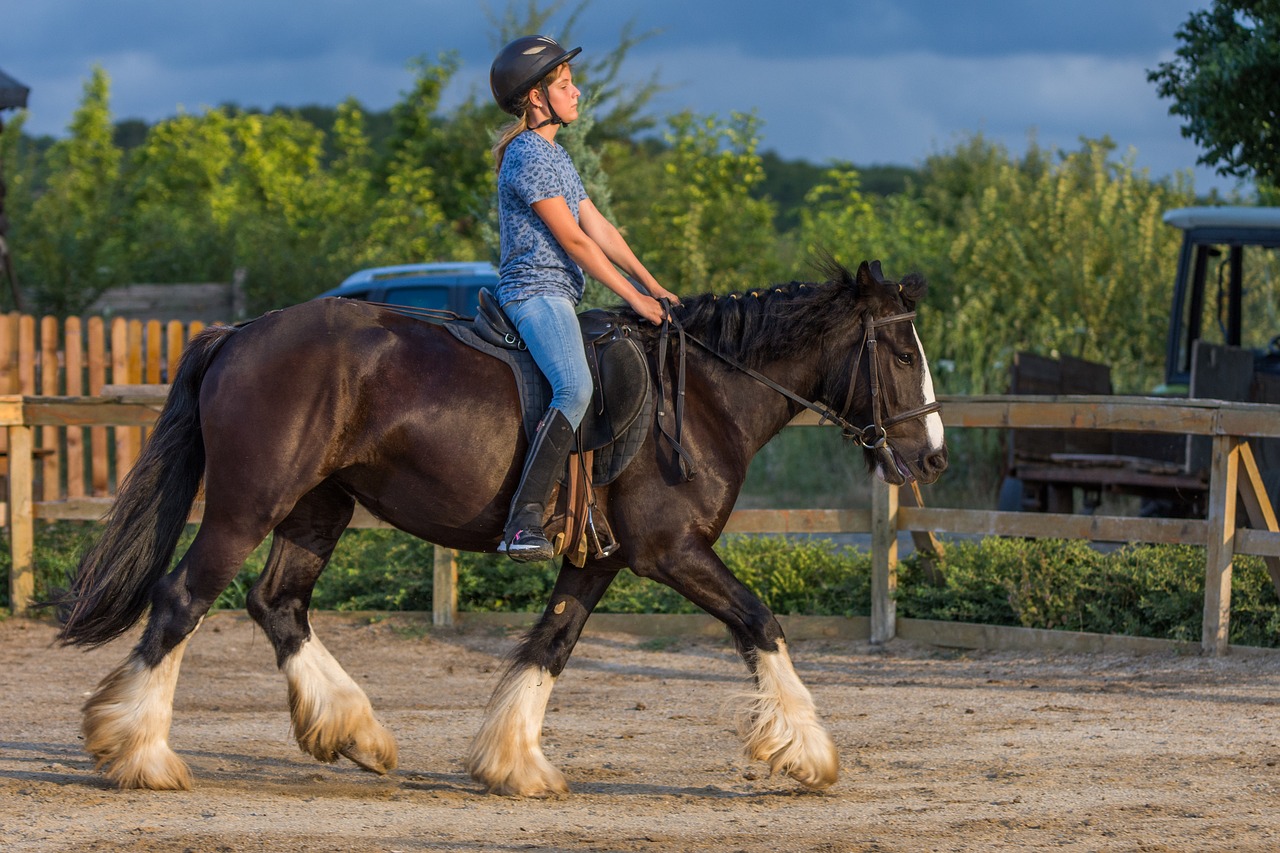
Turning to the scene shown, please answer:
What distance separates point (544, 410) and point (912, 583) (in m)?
4.39

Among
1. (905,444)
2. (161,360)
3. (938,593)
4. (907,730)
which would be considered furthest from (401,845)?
(161,360)

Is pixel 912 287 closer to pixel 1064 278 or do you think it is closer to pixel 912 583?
pixel 912 583

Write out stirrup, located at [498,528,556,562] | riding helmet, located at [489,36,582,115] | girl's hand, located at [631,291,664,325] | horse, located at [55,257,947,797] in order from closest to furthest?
stirrup, located at [498,528,556,562]
horse, located at [55,257,947,797]
riding helmet, located at [489,36,582,115]
girl's hand, located at [631,291,664,325]

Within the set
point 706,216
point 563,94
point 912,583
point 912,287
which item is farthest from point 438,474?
point 706,216

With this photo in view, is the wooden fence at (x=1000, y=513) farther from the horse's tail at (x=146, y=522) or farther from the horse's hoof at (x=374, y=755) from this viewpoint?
the horse's tail at (x=146, y=522)

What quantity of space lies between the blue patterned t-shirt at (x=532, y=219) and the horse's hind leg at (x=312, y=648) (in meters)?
1.14

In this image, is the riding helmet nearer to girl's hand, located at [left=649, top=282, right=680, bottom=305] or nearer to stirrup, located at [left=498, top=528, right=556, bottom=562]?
girl's hand, located at [left=649, top=282, right=680, bottom=305]

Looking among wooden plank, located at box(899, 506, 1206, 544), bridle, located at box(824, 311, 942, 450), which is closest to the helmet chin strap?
bridle, located at box(824, 311, 942, 450)

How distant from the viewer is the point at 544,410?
505 centimetres

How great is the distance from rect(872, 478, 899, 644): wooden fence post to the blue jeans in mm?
3690

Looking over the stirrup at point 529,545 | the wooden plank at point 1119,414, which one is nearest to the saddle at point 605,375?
the stirrup at point 529,545

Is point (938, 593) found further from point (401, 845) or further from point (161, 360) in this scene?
point (161, 360)

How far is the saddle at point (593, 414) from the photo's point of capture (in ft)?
16.5

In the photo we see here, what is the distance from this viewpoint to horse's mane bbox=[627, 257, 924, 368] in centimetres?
523
